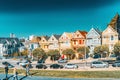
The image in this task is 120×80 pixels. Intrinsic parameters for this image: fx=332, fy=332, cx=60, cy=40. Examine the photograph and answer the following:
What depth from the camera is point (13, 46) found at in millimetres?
44562

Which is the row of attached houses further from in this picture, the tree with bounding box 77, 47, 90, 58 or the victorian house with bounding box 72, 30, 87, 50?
the tree with bounding box 77, 47, 90, 58

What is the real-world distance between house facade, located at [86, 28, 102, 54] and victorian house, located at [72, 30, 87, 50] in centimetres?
72

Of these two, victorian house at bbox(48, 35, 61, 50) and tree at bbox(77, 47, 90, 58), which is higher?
victorian house at bbox(48, 35, 61, 50)

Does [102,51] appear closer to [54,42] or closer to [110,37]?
[110,37]

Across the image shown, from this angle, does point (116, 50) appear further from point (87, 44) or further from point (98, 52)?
point (87, 44)

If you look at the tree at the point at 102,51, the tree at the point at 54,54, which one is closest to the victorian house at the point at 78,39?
the tree at the point at 54,54

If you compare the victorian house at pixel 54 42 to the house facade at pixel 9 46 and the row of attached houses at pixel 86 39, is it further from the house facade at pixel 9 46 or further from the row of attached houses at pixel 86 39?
the house facade at pixel 9 46

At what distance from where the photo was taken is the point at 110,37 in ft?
104

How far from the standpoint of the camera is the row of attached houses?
31625 mm

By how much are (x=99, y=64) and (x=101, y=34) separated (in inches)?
399

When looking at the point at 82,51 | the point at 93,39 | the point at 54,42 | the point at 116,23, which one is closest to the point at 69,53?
the point at 82,51

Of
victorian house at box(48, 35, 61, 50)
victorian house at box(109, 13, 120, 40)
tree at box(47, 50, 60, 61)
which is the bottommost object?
tree at box(47, 50, 60, 61)

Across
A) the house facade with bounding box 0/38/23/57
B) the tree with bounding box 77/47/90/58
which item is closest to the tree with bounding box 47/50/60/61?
the tree with bounding box 77/47/90/58

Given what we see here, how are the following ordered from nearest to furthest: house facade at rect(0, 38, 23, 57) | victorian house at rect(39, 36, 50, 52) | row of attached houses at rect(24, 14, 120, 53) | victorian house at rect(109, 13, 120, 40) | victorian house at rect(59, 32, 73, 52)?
1. row of attached houses at rect(24, 14, 120, 53)
2. victorian house at rect(109, 13, 120, 40)
3. victorian house at rect(59, 32, 73, 52)
4. victorian house at rect(39, 36, 50, 52)
5. house facade at rect(0, 38, 23, 57)
